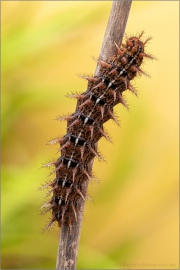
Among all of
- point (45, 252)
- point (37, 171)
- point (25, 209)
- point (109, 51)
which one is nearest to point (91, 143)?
point (109, 51)

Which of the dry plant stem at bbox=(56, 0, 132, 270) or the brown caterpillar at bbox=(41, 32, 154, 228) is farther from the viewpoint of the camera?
the brown caterpillar at bbox=(41, 32, 154, 228)

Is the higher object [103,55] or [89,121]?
[103,55]

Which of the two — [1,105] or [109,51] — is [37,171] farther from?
[109,51]

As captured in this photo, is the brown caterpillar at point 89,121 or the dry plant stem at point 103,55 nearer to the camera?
the dry plant stem at point 103,55
